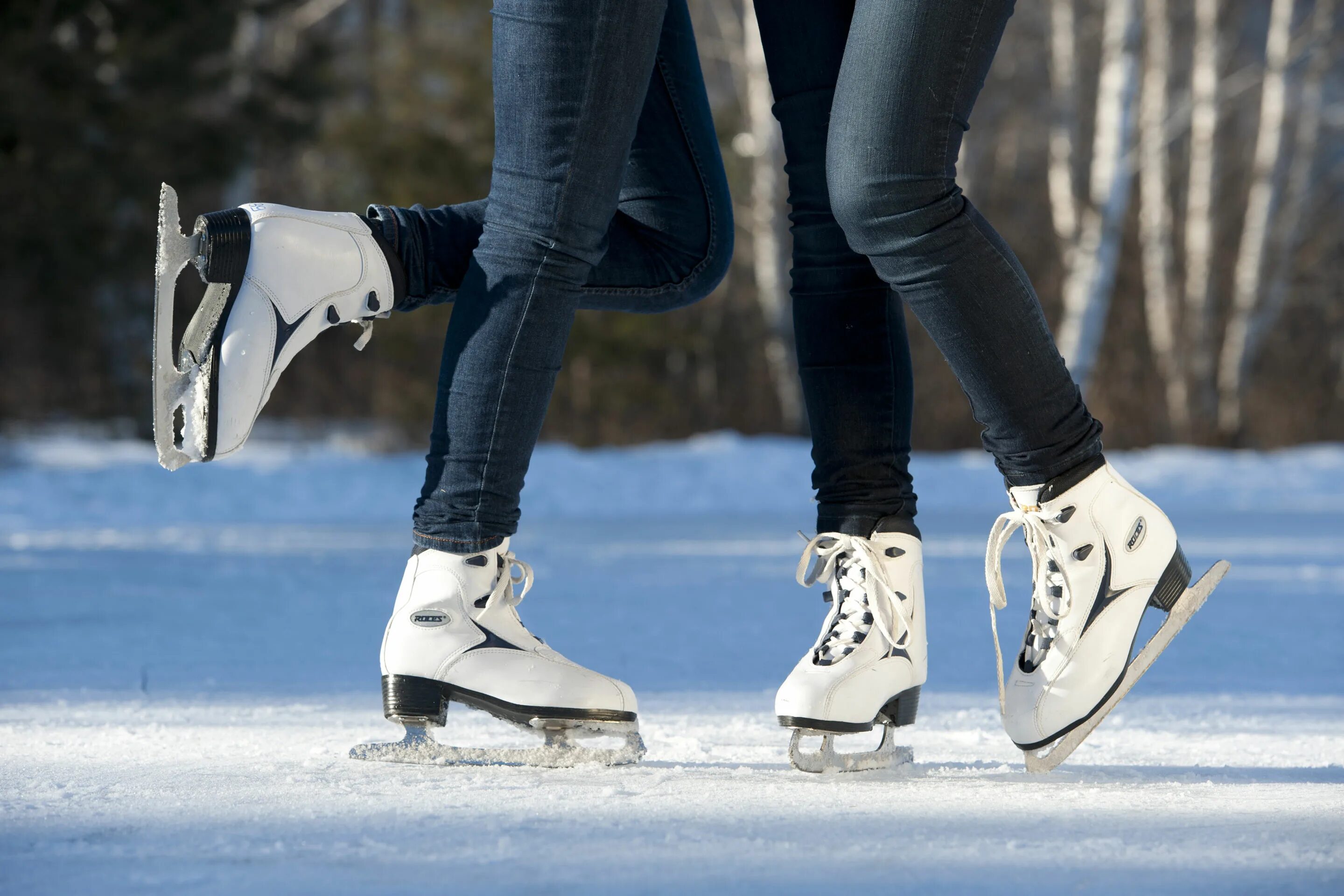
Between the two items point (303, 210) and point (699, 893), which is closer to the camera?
point (699, 893)

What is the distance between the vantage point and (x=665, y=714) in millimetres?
Answer: 1630

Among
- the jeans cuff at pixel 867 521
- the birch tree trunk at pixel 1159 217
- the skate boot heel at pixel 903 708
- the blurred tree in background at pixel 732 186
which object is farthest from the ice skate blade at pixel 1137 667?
the birch tree trunk at pixel 1159 217

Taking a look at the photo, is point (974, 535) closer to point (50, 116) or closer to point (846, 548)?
point (846, 548)

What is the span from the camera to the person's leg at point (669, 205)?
143 centimetres

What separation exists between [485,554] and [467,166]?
10710 millimetres

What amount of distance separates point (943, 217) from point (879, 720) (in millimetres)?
447

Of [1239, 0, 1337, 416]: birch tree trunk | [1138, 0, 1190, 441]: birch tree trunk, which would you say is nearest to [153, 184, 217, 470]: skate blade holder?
[1138, 0, 1190, 441]: birch tree trunk

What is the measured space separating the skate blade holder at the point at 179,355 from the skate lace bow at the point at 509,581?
0.90 feet

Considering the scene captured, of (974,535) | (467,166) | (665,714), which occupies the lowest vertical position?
(974,535)

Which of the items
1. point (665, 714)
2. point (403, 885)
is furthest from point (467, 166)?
point (403, 885)

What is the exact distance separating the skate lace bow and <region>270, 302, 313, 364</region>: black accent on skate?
0.86 feet

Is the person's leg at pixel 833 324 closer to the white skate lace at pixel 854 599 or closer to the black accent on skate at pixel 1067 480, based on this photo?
the white skate lace at pixel 854 599

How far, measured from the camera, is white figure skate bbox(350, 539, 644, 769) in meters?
1.23

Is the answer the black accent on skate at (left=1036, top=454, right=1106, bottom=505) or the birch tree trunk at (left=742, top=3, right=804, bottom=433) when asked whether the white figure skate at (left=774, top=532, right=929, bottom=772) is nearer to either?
the black accent on skate at (left=1036, top=454, right=1106, bottom=505)
